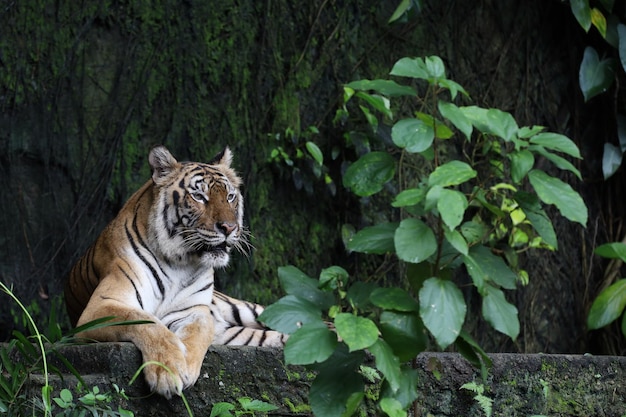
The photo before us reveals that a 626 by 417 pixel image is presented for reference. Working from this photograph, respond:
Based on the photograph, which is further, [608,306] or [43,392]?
[608,306]

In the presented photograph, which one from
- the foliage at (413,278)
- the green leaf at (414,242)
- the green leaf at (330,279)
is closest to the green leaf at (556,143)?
the foliage at (413,278)

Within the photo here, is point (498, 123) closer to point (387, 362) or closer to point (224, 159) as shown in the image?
point (387, 362)

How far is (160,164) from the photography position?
4270 millimetres

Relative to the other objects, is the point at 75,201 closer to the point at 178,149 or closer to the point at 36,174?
the point at 36,174

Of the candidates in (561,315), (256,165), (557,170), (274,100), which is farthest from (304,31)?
(561,315)

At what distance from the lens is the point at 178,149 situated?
556 cm

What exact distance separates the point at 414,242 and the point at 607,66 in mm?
3875

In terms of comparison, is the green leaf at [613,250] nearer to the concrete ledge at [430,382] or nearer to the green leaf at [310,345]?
the concrete ledge at [430,382]

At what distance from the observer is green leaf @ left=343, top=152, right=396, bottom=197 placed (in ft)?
10.5

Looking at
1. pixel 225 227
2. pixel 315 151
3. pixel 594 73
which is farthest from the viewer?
pixel 594 73

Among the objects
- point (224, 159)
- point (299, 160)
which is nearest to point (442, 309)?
point (224, 159)

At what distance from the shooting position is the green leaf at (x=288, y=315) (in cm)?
295

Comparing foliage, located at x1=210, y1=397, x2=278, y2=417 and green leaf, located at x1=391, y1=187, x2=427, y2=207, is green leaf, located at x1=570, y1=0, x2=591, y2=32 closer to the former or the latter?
green leaf, located at x1=391, y1=187, x2=427, y2=207

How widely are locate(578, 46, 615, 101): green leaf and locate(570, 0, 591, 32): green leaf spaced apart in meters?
0.26
